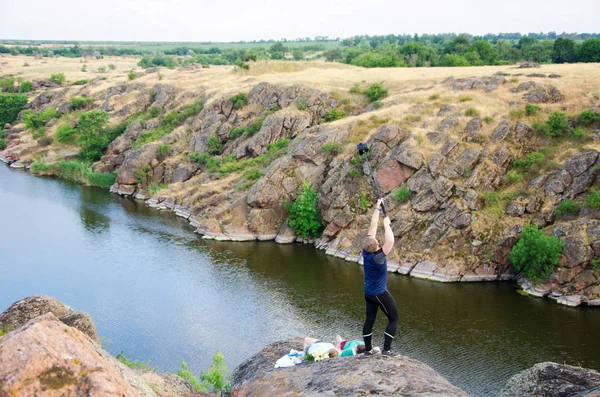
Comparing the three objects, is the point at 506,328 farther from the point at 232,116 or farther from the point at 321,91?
the point at 232,116

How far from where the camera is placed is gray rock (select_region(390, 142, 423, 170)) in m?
44.0

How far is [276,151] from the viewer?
55.6 m

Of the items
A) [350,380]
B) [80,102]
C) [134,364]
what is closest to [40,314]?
[134,364]

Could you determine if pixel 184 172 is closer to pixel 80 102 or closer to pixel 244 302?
pixel 244 302

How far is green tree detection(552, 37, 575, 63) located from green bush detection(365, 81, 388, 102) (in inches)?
1240

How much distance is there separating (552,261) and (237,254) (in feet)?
72.5

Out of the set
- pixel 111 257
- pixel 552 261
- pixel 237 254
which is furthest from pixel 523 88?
pixel 111 257

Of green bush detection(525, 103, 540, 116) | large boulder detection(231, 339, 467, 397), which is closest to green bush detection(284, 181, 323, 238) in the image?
green bush detection(525, 103, 540, 116)

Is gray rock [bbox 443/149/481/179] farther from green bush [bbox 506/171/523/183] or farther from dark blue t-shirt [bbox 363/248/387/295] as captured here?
dark blue t-shirt [bbox 363/248/387/295]

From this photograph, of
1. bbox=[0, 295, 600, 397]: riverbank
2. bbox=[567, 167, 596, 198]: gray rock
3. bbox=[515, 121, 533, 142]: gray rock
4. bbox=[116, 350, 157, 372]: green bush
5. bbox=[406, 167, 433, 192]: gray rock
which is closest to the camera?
bbox=[0, 295, 600, 397]: riverbank

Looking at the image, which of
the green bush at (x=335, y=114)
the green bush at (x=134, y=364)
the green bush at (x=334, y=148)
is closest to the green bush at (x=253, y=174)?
the green bush at (x=334, y=148)

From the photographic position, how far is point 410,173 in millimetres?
44344

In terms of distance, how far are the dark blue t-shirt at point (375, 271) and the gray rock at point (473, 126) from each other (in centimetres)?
3548

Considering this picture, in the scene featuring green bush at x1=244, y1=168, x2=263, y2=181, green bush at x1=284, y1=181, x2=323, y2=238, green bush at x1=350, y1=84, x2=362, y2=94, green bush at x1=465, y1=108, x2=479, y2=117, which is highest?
green bush at x1=350, y1=84, x2=362, y2=94
